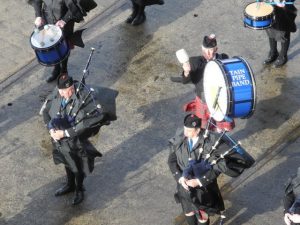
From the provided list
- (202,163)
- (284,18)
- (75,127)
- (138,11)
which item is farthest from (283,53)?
(75,127)

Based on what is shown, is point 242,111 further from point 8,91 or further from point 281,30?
point 8,91

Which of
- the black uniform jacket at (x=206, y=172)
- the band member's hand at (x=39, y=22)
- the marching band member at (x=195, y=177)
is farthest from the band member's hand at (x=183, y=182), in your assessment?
the band member's hand at (x=39, y=22)

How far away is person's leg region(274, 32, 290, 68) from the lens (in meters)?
10.1

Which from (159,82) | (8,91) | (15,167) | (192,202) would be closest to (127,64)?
(159,82)

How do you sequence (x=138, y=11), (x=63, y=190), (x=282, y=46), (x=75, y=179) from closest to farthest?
(x=75, y=179) → (x=63, y=190) → (x=282, y=46) → (x=138, y=11)

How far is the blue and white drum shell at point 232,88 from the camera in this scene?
805 centimetres

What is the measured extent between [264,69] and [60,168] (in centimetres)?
334

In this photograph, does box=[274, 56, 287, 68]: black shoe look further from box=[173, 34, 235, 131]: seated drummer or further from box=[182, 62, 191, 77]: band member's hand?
box=[182, 62, 191, 77]: band member's hand

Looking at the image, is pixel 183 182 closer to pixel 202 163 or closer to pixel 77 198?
pixel 202 163

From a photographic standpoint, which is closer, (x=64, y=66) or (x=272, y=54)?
(x=64, y=66)

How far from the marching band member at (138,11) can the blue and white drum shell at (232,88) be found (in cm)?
308

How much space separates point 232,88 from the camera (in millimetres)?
8023

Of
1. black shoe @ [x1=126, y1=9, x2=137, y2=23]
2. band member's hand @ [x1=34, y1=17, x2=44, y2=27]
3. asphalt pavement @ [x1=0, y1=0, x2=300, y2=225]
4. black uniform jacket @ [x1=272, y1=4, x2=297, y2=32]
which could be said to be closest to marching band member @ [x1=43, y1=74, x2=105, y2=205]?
asphalt pavement @ [x1=0, y1=0, x2=300, y2=225]

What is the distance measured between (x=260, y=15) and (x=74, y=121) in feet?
10.2
